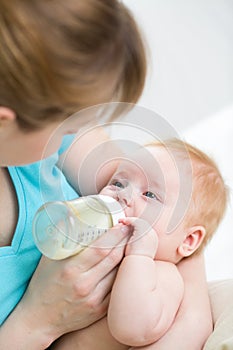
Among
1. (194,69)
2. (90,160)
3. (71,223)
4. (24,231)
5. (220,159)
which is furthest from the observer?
(194,69)

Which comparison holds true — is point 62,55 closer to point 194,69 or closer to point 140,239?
point 140,239

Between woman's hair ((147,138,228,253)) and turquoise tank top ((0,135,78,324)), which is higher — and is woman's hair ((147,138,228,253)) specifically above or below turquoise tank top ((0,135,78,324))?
above

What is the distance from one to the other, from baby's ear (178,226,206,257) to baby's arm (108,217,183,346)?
0.09 meters

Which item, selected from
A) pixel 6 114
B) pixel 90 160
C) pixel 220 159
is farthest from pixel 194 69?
pixel 6 114

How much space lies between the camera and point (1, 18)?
2.20ft


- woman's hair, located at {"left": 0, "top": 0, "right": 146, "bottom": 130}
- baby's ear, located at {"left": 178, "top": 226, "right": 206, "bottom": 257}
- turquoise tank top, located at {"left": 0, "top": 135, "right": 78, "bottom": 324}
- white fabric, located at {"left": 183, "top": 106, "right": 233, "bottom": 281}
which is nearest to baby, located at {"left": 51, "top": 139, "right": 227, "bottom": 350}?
baby's ear, located at {"left": 178, "top": 226, "right": 206, "bottom": 257}

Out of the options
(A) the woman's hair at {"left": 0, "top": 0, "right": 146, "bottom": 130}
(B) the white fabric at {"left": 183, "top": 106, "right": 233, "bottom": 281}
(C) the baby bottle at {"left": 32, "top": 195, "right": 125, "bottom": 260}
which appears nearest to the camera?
(A) the woman's hair at {"left": 0, "top": 0, "right": 146, "bottom": 130}

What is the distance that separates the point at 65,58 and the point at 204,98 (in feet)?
4.40

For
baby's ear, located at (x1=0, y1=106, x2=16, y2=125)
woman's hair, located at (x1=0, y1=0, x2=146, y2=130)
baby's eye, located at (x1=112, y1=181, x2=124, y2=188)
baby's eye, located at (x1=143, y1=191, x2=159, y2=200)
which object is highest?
woman's hair, located at (x1=0, y1=0, x2=146, y2=130)

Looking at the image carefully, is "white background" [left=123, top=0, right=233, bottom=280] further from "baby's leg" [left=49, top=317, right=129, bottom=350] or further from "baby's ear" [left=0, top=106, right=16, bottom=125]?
"baby's ear" [left=0, top=106, right=16, bottom=125]

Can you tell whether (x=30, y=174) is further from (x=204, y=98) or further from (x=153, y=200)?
(x=204, y=98)

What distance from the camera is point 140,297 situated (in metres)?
0.96

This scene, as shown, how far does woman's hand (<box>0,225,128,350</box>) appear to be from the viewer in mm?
979

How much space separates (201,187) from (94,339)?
1.04 ft
